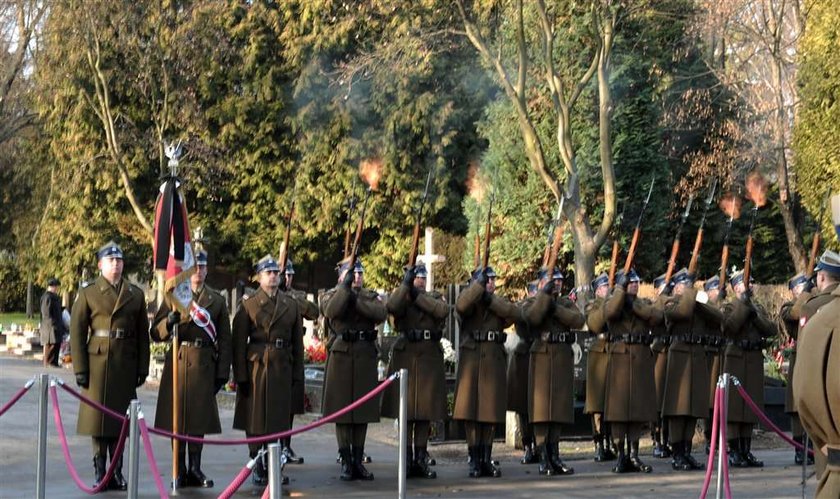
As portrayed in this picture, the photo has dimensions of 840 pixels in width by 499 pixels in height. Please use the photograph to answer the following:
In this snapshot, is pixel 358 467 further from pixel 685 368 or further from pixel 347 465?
pixel 685 368

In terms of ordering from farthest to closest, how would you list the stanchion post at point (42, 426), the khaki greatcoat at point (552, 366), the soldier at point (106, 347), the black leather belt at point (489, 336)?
the khaki greatcoat at point (552, 366) → the black leather belt at point (489, 336) → the soldier at point (106, 347) → the stanchion post at point (42, 426)

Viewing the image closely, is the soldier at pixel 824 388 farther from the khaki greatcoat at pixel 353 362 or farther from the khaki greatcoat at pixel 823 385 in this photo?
the khaki greatcoat at pixel 353 362

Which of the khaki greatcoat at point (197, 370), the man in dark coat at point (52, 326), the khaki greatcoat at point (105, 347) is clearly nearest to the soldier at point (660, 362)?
the khaki greatcoat at point (197, 370)

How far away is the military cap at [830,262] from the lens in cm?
857

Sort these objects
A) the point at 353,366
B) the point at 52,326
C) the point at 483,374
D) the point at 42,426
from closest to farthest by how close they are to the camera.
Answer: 1. the point at 42,426
2. the point at 353,366
3. the point at 483,374
4. the point at 52,326

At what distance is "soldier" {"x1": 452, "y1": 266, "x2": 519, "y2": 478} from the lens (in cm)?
1336

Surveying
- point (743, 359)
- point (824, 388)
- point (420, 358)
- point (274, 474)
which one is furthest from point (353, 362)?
point (824, 388)

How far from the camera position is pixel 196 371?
12094 millimetres

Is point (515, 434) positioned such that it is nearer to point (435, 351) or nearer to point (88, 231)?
point (435, 351)

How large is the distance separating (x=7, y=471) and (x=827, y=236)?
18077mm

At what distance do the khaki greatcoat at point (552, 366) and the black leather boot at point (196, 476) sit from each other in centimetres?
350

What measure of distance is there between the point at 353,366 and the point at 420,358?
2.37 feet

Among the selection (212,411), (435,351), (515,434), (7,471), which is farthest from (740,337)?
(7,471)

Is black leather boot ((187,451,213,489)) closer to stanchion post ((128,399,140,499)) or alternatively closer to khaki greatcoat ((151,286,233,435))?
khaki greatcoat ((151,286,233,435))
